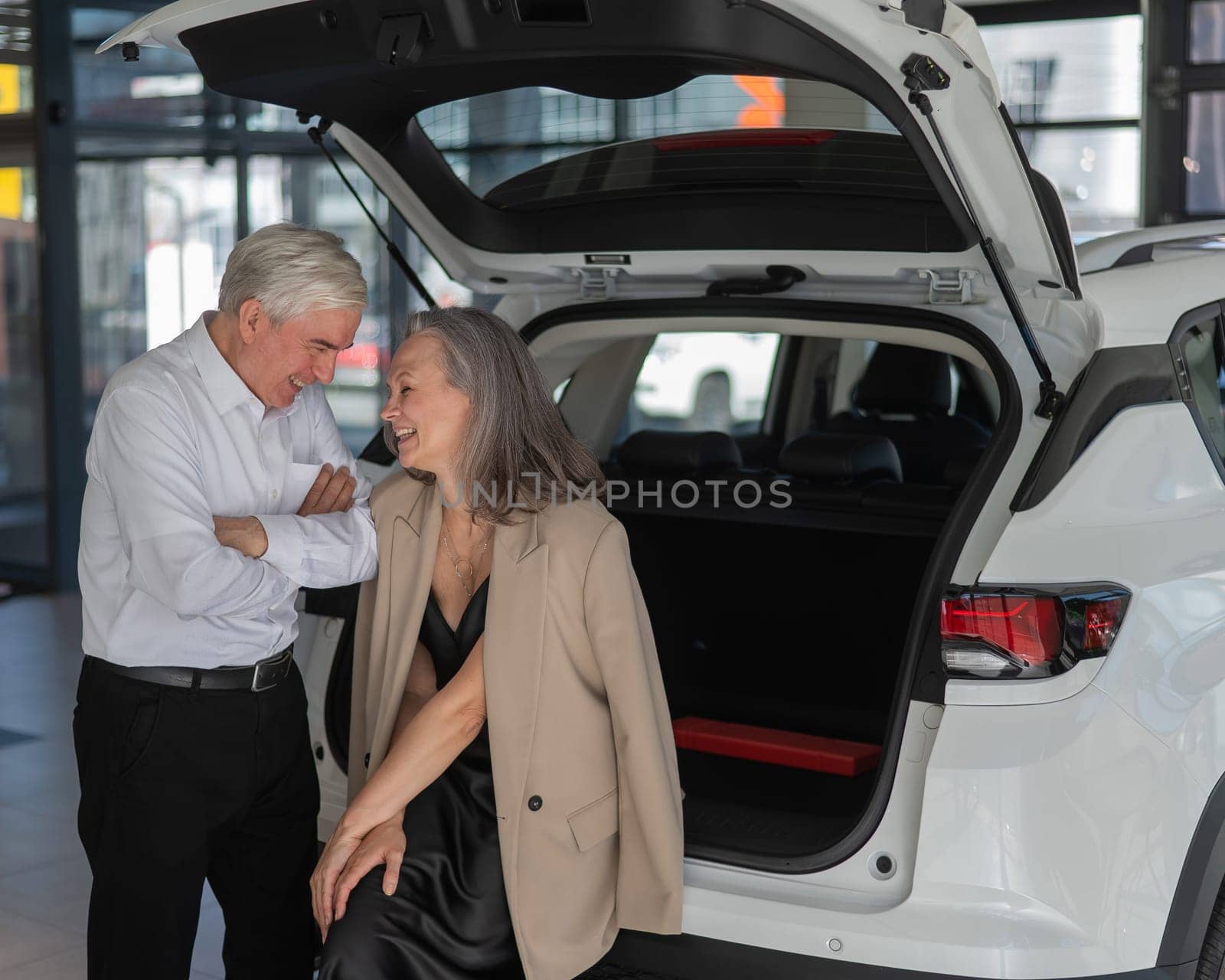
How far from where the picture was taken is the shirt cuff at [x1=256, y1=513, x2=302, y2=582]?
218 cm

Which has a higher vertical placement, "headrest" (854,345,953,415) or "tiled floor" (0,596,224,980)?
"headrest" (854,345,953,415)

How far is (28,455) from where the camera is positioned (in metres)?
7.86

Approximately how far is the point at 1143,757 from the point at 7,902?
2735 millimetres

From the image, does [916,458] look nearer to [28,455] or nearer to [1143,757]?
[1143,757]

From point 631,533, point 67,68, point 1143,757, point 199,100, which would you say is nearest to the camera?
point 1143,757

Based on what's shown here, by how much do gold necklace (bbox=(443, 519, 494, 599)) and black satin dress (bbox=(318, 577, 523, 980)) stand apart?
0.16 feet

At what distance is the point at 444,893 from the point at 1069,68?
7.84 meters

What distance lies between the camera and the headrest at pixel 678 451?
3.25m

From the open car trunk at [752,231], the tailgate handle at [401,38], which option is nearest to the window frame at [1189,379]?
the open car trunk at [752,231]

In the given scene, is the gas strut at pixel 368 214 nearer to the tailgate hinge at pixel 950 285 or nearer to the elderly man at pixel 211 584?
the elderly man at pixel 211 584

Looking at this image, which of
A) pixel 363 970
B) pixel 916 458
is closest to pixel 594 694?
pixel 363 970

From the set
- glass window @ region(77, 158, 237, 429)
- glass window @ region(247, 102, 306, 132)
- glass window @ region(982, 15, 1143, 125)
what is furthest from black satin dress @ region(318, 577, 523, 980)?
glass window @ region(982, 15, 1143, 125)

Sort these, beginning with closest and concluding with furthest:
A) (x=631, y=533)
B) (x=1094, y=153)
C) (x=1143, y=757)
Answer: (x=1143, y=757), (x=631, y=533), (x=1094, y=153)

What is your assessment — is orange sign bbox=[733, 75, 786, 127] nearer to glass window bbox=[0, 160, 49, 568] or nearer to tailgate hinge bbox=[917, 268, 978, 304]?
tailgate hinge bbox=[917, 268, 978, 304]
